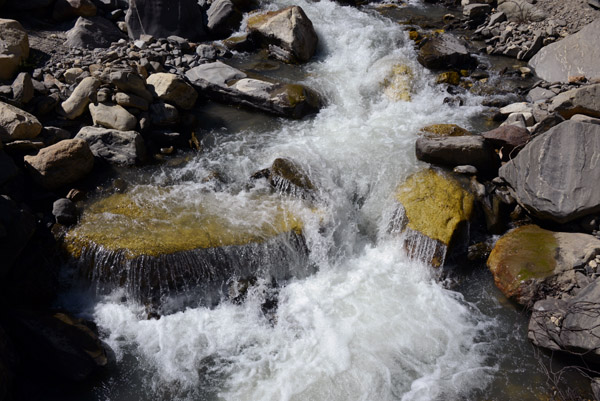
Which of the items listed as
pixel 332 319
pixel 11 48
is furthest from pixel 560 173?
pixel 11 48

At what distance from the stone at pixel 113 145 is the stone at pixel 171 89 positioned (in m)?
1.32

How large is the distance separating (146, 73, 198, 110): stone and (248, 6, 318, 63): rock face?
10.2ft

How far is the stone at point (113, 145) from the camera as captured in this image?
7.66m

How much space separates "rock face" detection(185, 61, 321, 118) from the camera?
359 inches

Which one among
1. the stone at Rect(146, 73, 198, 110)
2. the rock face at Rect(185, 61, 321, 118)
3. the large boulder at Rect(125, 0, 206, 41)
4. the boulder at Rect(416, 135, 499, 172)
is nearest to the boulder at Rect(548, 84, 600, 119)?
the boulder at Rect(416, 135, 499, 172)

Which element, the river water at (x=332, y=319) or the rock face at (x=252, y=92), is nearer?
the river water at (x=332, y=319)

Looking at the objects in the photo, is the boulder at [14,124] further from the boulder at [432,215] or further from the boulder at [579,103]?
the boulder at [579,103]

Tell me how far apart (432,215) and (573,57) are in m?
5.96

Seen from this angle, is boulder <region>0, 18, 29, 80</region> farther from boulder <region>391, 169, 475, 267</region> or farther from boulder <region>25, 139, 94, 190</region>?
boulder <region>391, 169, 475, 267</region>

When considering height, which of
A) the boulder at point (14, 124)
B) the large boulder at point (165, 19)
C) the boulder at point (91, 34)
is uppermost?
the large boulder at point (165, 19)

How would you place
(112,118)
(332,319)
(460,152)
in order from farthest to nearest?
(112,118), (460,152), (332,319)

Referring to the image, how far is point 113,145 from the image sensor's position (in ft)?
25.3

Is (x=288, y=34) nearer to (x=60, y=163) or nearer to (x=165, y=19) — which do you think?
(x=165, y=19)

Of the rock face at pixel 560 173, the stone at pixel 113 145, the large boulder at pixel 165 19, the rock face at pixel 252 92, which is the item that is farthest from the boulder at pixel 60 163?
the rock face at pixel 560 173
